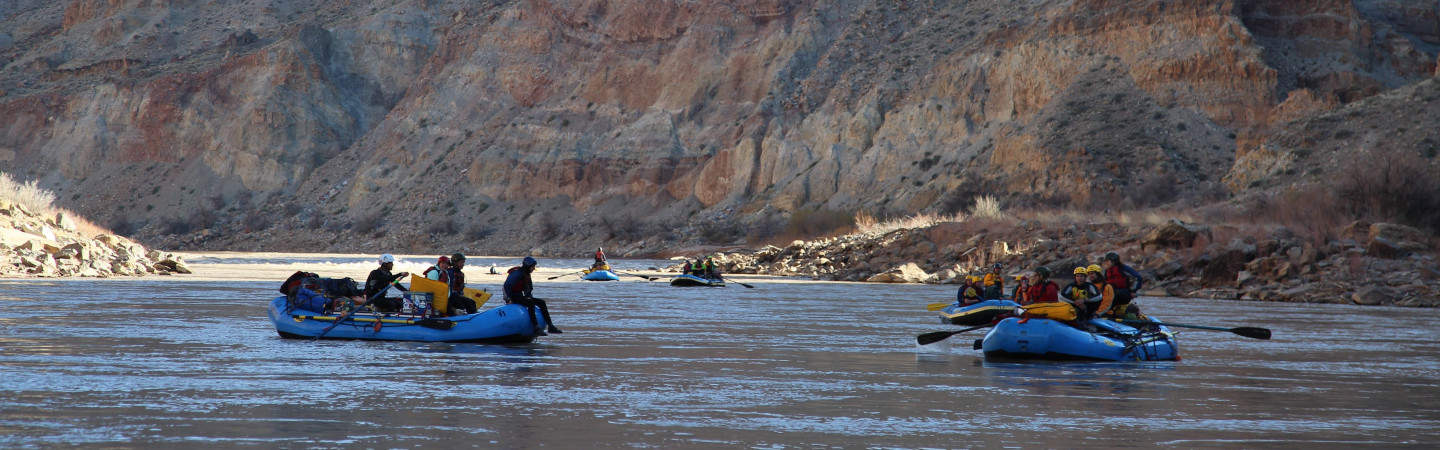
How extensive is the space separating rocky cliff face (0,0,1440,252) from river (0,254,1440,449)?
41043 mm

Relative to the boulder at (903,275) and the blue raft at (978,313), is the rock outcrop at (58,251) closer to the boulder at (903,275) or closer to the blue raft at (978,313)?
the boulder at (903,275)

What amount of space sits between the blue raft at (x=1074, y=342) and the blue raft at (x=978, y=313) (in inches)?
262

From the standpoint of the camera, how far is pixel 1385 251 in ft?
132

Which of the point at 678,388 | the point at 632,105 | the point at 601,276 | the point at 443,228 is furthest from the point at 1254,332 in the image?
the point at 632,105

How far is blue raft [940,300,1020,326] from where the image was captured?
26.6m

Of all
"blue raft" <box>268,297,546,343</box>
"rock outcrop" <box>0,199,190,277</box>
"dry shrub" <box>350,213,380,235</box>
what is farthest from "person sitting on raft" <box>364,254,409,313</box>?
"dry shrub" <box>350,213,380,235</box>

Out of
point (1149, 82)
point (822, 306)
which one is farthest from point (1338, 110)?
point (822, 306)

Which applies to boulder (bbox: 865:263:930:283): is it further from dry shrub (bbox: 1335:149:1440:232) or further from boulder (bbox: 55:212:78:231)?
boulder (bbox: 55:212:78:231)

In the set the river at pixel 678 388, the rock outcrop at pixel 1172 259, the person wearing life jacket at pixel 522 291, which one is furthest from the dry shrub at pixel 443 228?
the person wearing life jacket at pixel 522 291

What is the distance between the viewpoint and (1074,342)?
1905 centimetres

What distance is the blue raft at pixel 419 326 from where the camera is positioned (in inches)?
800

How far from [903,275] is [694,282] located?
9.47 metres

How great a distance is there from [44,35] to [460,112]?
4226 centimetres

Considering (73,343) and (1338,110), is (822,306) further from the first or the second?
(1338,110)
